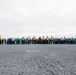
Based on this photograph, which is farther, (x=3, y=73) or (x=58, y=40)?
(x=58, y=40)

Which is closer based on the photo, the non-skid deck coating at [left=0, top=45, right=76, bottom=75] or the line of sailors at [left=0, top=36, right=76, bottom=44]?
the non-skid deck coating at [left=0, top=45, right=76, bottom=75]

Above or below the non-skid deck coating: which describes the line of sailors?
above

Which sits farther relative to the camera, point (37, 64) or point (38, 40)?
point (38, 40)

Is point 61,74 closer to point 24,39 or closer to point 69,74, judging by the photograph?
point 69,74

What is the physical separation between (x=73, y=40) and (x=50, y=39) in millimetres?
6310

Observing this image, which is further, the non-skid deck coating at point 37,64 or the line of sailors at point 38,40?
the line of sailors at point 38,40

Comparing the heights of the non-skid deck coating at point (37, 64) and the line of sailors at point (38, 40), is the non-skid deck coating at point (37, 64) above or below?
below

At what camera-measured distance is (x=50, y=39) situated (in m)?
65.8

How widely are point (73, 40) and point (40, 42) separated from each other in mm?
8804

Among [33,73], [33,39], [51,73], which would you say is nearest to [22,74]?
[33,73]

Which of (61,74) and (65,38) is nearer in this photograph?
(61,74)

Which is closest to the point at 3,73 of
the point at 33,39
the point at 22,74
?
the point at 22,74

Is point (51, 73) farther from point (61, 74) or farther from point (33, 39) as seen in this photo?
point (33, 39)

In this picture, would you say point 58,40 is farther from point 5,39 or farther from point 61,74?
point 61,74
